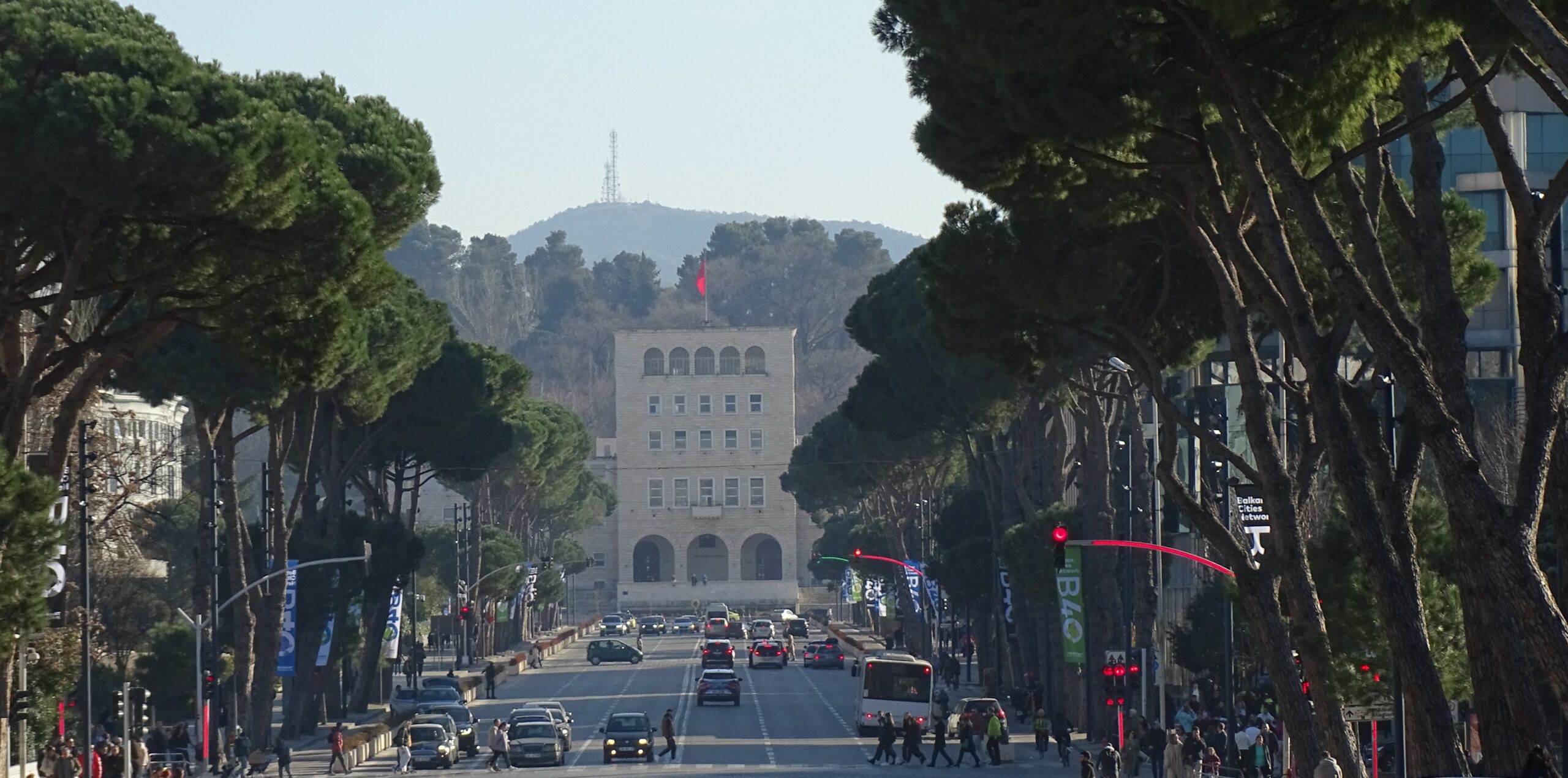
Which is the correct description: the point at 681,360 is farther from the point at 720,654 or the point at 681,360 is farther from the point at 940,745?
the point at 940,745

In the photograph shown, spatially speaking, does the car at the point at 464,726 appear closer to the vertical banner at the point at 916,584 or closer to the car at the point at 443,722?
the car at the point at 443,722

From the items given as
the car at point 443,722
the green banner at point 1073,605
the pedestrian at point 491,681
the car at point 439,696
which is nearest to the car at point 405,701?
the car at point 439,696

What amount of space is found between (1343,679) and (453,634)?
90.2 metres

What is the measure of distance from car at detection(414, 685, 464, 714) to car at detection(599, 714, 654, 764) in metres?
11.9

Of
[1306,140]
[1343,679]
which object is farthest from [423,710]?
[1306,140]

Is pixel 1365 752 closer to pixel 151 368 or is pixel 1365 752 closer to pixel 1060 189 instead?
pixel 1060 189

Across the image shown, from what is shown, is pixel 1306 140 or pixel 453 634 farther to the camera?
pixel 453 634

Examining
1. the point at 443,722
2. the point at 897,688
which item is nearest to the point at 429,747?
the point at 443,722

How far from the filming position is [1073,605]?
43875 millimetres

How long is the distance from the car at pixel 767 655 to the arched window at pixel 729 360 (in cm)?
6584

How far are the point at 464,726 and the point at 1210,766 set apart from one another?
20631 mm

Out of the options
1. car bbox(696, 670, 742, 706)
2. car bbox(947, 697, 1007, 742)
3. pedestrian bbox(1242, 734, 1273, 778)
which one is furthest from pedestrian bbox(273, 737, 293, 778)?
car bbox(696, 670, 742, 706)

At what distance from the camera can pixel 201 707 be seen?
135ft

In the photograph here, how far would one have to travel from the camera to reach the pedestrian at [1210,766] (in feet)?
119
